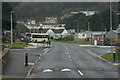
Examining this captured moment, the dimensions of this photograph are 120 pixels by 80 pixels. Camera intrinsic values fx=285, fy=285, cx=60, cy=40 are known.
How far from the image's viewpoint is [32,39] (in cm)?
8669

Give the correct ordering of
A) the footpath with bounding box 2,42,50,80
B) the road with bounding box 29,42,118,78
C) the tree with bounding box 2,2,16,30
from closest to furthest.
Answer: the footpath with bounding box 2,42,50,80
the road with bounding box 29,42,118,78
the tree with bounding box 2,2,16,30

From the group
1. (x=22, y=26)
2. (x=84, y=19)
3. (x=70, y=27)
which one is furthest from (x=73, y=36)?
(x=22, y=26)

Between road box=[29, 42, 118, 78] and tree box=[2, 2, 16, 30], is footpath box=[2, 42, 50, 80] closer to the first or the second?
road box=[29, 42, 118, 78]

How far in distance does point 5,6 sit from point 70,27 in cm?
4039

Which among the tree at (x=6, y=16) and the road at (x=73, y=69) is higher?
the tree at (x=6, y=16)

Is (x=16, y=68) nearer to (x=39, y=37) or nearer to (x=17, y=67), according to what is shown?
(x=17, y=67)

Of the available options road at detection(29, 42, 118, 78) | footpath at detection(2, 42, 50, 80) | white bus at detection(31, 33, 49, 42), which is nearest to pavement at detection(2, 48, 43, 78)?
footpath at detection(2, 42, 50, 80)

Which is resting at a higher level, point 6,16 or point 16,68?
point 6,16

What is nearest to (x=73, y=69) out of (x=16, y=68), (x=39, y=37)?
(x=16, y=68)

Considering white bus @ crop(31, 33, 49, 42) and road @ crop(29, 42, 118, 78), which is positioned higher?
white bus @ crop(31, 33, 49, 42)

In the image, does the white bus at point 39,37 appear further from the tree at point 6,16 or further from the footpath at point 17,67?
the footpath at point 17,67

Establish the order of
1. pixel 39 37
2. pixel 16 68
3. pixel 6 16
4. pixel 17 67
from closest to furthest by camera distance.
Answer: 1. pixel 16 68
2. pixel 17 67
3. pixel 6 16
4. pixel 39 37

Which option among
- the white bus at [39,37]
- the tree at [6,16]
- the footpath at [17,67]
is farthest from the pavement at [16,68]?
the white bus at [39,37]

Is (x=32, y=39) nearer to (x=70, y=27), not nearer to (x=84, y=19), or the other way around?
(x=70, y=27)
